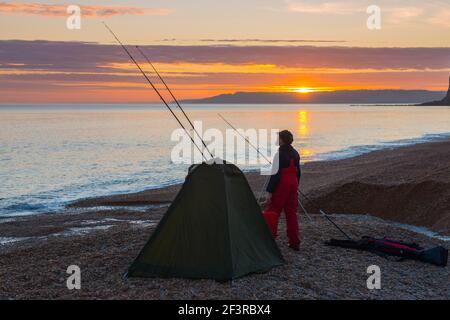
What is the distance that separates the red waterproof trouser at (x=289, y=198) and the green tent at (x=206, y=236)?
0.88 meters

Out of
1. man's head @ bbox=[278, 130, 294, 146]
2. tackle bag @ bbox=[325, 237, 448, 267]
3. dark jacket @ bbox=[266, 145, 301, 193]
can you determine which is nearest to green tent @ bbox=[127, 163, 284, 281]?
dark jacket @ bbox=[266, 145, 301, 193]

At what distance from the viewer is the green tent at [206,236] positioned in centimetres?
831

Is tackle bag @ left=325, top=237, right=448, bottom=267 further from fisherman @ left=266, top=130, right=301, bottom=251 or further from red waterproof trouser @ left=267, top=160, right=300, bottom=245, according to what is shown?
fisherman @ left=266, top=130, right=301, bottom=251

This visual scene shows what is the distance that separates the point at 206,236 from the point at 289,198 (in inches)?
72.1

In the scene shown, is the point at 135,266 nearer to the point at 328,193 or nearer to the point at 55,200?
the point at 328,193

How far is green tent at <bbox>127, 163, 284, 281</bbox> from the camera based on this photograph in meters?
8.31

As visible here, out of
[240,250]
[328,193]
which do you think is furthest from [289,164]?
[328,193]

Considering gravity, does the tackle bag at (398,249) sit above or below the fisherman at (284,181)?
below

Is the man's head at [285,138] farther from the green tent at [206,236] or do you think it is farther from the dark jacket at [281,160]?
the green tent at [206,236]

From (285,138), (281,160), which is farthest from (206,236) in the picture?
(285,138)

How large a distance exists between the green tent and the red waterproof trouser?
884mm

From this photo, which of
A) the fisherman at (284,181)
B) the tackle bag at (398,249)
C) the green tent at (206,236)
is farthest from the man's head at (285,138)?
the tackle bag at (398,249)

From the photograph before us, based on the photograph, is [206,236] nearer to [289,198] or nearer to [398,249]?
[289,198]
